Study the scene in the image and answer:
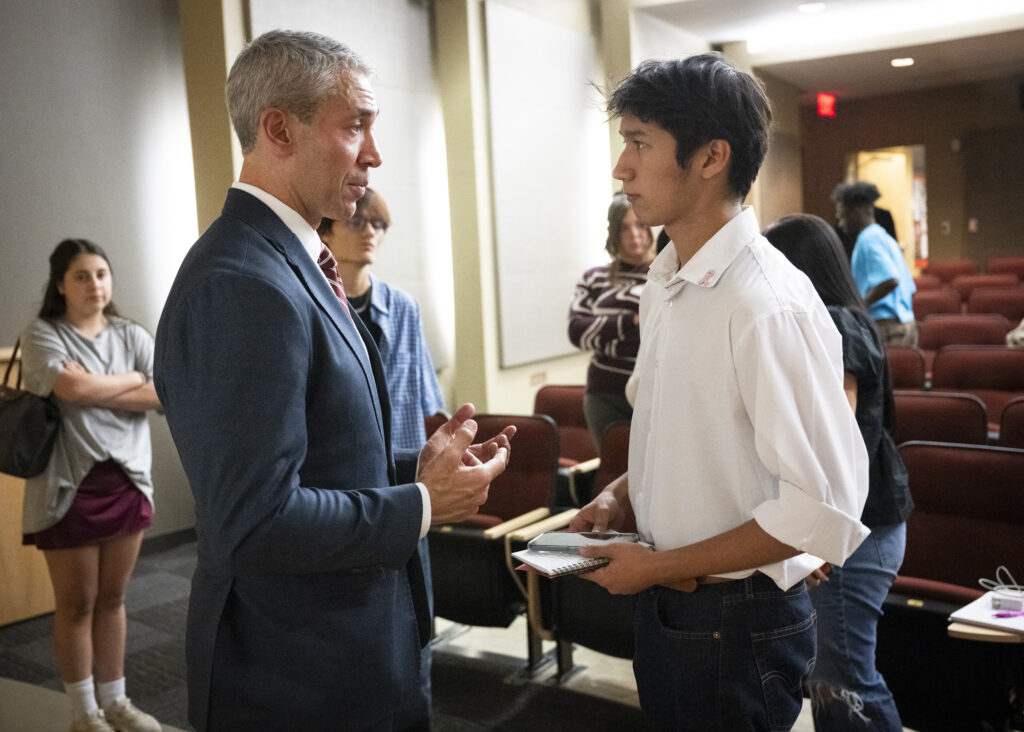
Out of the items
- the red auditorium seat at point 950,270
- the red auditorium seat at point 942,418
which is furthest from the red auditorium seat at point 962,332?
the red auditorium seat at point 950,270

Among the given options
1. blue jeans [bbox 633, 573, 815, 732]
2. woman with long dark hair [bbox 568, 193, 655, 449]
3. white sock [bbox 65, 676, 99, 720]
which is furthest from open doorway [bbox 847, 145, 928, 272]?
blue jeans [bbox 633, 573, 815, 732]

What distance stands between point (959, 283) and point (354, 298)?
984 centimetres

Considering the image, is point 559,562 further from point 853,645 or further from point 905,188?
point 905,188

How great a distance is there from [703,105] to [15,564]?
4010 millimetres

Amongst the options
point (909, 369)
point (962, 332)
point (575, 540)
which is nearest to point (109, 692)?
point (575, 540)

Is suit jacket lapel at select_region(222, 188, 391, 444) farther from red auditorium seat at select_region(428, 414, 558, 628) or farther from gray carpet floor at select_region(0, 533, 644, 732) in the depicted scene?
gray carpet floor at select_region(0, 533, 644, 732)

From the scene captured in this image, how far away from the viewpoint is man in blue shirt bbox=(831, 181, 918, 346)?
19.1ft

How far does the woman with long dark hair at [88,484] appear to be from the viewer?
2.94 metres

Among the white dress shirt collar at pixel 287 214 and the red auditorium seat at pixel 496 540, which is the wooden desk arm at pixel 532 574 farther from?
the white dress shirt collar at pixel 287 214

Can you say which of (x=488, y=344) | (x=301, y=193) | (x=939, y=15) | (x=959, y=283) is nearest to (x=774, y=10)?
(x=939, y=15)

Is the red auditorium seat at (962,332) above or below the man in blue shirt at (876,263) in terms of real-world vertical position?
below

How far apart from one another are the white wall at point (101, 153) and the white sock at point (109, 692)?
6.76 ft

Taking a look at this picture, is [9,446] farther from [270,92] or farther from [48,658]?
[270,92]

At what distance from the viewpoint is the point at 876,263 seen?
5.82 metres
